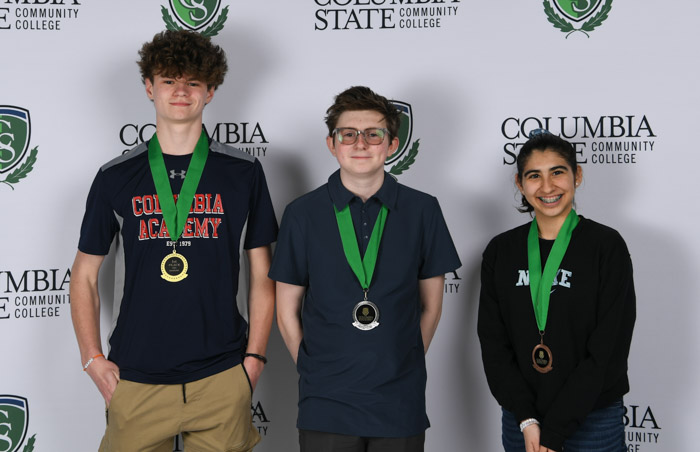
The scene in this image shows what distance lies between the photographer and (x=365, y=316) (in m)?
2.19

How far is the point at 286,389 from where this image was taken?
3.00 meters

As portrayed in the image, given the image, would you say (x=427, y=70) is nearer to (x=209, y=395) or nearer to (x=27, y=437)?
(x=209, y=395)

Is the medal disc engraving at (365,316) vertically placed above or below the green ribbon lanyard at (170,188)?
below

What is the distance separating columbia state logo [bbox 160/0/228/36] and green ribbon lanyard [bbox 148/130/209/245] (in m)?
0.78

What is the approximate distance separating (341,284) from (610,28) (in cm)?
170

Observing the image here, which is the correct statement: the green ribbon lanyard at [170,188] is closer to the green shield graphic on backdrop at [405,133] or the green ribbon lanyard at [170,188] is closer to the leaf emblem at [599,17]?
the green shield graphic on backdrop at [405,133]

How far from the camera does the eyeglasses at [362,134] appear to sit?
2283 mm

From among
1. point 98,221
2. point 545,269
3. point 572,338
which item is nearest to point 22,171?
point 98,221

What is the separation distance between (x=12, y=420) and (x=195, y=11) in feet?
6.47

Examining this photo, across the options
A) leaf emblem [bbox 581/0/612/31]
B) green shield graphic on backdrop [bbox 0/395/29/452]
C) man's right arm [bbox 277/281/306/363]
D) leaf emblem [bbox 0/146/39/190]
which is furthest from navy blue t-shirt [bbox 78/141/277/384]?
leaf emblem [bbox 581/0/612/31]

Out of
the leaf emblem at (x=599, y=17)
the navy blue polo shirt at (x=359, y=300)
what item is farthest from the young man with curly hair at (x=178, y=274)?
the leaf emblem at (x=599, y=17)

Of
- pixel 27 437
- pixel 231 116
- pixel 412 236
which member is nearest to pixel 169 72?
pixel 231 116

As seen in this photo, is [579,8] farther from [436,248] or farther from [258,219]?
[258,219]

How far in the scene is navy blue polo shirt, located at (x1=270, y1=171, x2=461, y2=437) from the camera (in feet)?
7.06
